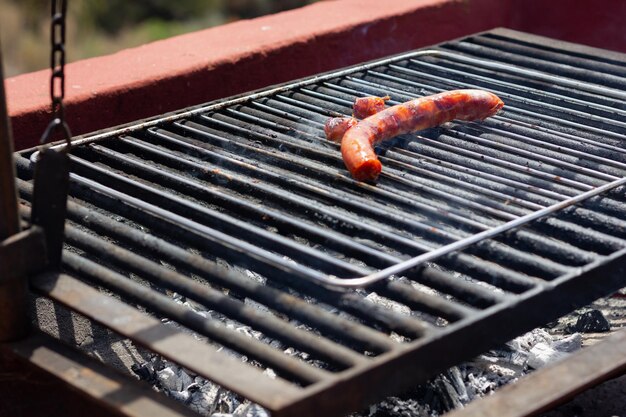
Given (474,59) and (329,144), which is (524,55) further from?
(329,144)

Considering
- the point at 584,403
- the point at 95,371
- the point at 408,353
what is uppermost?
the point at 408,353

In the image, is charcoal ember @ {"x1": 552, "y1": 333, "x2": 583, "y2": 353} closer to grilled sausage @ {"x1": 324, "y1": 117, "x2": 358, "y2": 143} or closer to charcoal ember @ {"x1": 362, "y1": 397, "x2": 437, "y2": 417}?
charcoal ember @ {"x1": 362, "y1": 397, "x2": 437, "y2": 417}

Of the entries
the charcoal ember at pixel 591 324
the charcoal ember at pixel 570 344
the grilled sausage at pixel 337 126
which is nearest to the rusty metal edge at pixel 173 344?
the grilled sausage at pixel 337 126

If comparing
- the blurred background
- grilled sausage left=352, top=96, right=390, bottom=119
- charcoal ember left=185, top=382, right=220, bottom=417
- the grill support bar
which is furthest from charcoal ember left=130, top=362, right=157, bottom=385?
the blurred background

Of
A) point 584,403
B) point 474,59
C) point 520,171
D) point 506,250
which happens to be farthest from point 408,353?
point 474,59

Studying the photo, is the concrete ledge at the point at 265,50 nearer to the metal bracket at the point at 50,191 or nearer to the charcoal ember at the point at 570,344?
the metal bracket at the point at 50,191

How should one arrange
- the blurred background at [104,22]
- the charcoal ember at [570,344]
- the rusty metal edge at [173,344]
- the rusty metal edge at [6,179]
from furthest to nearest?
the blurred background at [104,22] → the charcoal ember at [570,344] → the rusty metal edge at [6,179] → the rusty metal edge at [173,344]

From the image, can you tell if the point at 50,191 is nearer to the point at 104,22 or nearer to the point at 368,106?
the point at 368,106
